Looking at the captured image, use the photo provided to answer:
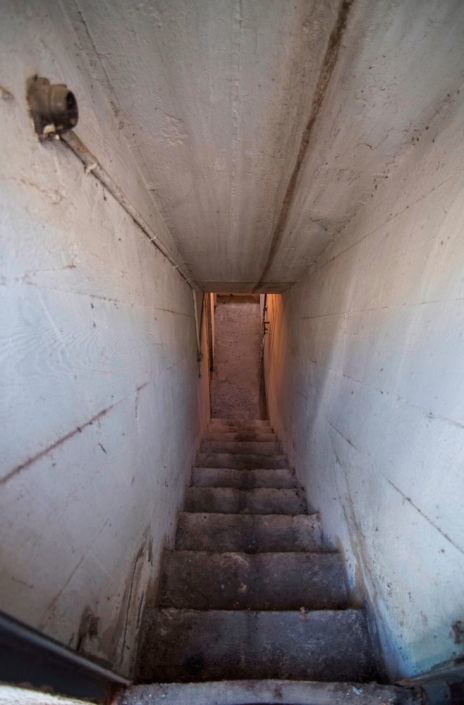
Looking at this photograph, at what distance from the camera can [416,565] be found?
1.04 m

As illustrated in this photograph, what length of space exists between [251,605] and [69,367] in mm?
1725

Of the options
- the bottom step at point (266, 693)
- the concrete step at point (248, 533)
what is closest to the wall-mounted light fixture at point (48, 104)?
the bottom step at point (266, 693)

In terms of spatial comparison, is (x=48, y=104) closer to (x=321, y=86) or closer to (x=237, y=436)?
(x=321, y=86)

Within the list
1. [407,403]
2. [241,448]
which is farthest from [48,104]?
[241,448]

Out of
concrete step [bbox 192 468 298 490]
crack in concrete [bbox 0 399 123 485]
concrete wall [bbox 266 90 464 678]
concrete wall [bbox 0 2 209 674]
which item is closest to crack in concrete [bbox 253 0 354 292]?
concrete wall [bbox 266 90 464 678]

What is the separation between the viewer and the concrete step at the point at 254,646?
1276 millimetres

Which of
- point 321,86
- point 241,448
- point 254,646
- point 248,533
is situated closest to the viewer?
point 321,86

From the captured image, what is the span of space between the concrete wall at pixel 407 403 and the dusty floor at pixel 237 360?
236 inches

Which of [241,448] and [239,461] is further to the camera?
[241,448]

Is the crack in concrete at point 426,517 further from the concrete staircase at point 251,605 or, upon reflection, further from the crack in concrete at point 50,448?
the crack in concrete at point 50,448

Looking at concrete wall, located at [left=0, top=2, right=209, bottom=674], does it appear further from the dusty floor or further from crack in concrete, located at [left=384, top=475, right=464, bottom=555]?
the dusty floor

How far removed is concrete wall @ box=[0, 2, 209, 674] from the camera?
601 mm

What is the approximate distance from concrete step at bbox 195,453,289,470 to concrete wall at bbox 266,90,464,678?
1.79 meters

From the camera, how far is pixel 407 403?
1.12 metres
